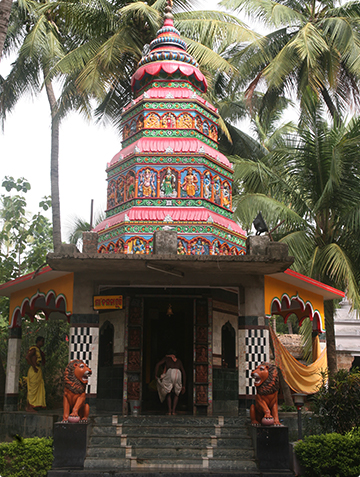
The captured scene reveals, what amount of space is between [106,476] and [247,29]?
15.7 metres

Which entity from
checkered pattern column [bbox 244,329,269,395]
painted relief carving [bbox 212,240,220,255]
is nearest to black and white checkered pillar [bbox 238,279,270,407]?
checkered pattern column [bbox 244,329,269,395]

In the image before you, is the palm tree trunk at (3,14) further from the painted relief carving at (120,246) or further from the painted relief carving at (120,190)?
the painted relief carving at (120,246)

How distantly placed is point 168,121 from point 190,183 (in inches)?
83.5

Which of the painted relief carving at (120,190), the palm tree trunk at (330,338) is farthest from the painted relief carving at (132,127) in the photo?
the palm tree trunk at (330,338)

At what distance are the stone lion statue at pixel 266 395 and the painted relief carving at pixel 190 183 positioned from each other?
5.13 metres

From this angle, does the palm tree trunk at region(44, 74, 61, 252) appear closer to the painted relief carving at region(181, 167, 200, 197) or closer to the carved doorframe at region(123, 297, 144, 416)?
the painted relief carving at region(181, 167, 200, 197)

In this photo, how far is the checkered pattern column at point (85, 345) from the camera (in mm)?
10664

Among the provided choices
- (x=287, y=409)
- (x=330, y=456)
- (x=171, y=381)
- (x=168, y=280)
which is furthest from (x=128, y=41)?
(x=330, y=456)

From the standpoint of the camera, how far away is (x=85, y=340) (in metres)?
10.7

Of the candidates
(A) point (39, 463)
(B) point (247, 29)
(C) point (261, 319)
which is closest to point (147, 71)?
(B) point (247, 29)

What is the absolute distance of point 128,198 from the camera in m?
13.5

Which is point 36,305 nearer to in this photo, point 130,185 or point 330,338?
point 130,185

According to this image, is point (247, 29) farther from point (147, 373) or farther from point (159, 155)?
point (147, 373)

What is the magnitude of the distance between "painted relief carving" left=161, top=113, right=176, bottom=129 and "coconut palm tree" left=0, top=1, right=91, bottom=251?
5.65 metres
